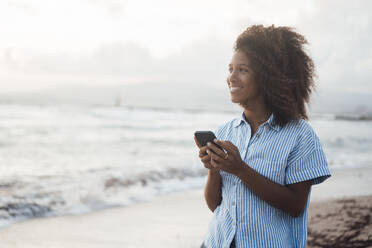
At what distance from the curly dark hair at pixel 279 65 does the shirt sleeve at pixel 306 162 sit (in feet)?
0.55

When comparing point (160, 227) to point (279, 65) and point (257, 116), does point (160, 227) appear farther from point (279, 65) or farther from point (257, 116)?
point (279, 65)

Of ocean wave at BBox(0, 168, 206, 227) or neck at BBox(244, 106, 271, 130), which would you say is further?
ocean wave at BBox(0, 168, 206, 227)

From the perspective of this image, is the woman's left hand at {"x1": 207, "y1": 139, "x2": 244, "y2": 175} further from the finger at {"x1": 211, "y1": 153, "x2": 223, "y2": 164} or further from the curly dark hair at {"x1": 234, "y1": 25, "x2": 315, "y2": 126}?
the curly dark hair at {"x1": 234, "y1": 25, "x2": 315, "y2": 126}

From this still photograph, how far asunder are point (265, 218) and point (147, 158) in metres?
9.91

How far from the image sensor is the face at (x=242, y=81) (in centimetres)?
196

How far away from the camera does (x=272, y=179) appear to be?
5.94 feet

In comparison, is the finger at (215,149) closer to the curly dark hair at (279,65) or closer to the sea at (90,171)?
the curly dark hair at (279,65)

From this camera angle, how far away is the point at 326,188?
7.39 m

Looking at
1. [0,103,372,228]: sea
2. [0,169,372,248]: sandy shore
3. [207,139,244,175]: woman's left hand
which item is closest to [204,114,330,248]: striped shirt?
[207,139,244,175]: woman's left hand

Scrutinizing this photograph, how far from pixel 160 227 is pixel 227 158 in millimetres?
3645

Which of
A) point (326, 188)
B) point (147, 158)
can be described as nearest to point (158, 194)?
point (326, 188)

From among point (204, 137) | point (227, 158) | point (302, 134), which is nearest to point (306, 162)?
point (302, 134)

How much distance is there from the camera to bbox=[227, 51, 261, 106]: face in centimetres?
196

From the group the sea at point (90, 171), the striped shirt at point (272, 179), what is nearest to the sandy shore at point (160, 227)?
the sea at point (90, 171)
